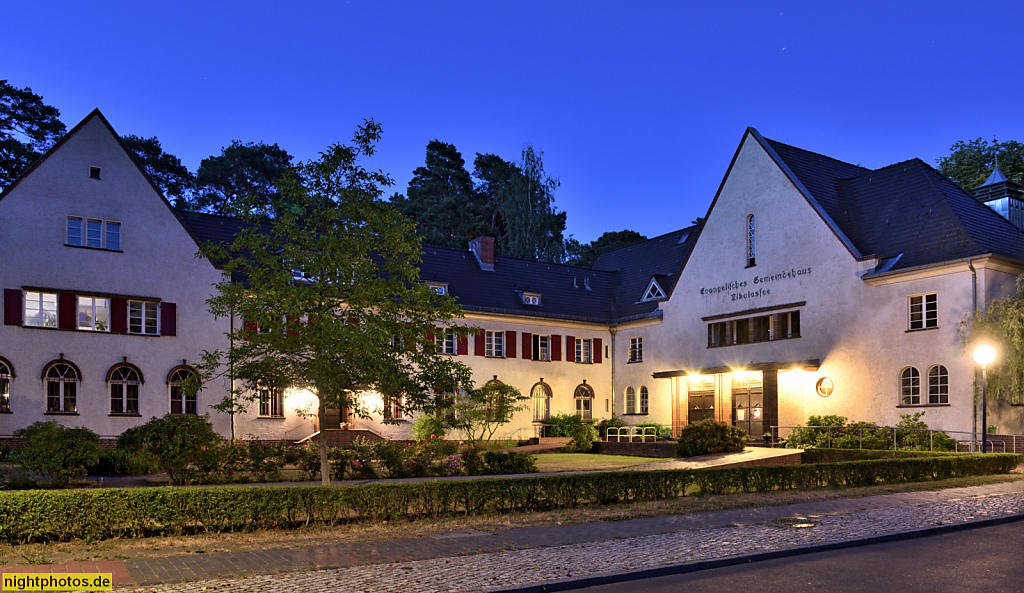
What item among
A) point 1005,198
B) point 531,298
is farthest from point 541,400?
point 1005,198

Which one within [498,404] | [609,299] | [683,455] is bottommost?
[683,455]

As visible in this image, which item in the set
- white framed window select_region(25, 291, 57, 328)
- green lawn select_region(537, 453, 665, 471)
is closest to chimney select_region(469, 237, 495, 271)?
green lawn select_region(537, 453, 665, 471)

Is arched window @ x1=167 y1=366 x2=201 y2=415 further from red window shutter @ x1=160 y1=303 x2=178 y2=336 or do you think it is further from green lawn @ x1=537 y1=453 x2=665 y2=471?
green lawn @ x1=537 y1=453 x2=665 y2=471

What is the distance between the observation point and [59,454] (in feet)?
60.5

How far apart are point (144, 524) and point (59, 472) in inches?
317

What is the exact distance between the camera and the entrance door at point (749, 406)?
34969 millimetres

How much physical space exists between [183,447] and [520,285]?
23981 millimetres

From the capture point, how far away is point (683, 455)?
29.3m

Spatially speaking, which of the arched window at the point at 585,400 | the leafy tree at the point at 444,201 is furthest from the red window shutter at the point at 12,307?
the leafy tree at the point at 444,201

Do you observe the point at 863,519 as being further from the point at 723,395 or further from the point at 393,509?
the point at 723,395

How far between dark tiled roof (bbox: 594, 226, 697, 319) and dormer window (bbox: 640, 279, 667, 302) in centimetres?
23

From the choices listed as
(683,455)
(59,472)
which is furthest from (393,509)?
(683,455)

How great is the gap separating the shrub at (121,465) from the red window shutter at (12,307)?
26.7 feet

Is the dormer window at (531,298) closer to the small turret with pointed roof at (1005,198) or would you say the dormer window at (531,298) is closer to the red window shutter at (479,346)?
the red window shutter at (479,346)
